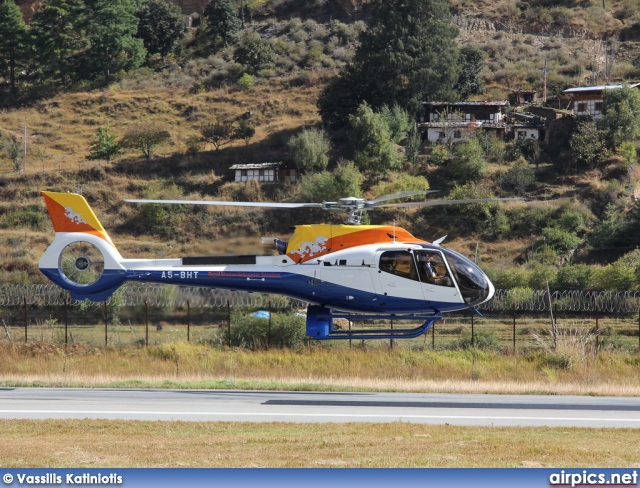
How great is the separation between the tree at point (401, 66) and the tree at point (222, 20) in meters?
28.2

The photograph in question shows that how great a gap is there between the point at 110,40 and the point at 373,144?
38259mm

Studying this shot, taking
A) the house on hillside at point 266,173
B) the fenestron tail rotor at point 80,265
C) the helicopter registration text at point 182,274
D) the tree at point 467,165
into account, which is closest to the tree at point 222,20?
the house on hillside at point 266,173

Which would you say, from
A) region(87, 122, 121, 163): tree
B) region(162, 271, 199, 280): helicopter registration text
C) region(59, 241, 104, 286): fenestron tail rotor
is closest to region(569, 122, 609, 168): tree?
region(59, 241, 104, 286): fenestron tail rotor

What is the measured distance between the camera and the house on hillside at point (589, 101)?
75312mm

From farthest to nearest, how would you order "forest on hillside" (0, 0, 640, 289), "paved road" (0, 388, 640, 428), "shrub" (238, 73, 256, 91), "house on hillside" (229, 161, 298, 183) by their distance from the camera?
"shrub" (238, 73, 256, 91)
"house on hillside" (229, 161, 298, 183)
"forest on hillside" (0, 0, 640, 289)
"paved road" (0, 388, 640, 428)

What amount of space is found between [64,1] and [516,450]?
89347 millimetres

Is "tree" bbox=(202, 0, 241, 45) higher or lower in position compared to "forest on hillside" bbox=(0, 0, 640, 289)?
higher

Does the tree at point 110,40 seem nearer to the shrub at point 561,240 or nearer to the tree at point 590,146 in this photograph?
the tree at point 590,146

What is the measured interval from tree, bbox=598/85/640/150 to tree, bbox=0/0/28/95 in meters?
56.2

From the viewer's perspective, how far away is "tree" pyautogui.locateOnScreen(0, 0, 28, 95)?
308ft

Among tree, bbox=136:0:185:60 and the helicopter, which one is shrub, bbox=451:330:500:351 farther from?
tree, bbox=136:0:185:60

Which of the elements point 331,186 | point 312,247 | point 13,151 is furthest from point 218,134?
point 312,247

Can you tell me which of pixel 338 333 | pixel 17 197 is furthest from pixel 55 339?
pixel 17 197

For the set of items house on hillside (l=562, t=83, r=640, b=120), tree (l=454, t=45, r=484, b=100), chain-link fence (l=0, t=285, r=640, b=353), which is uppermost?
tree (l=454, t=45, r=484, b=100)
